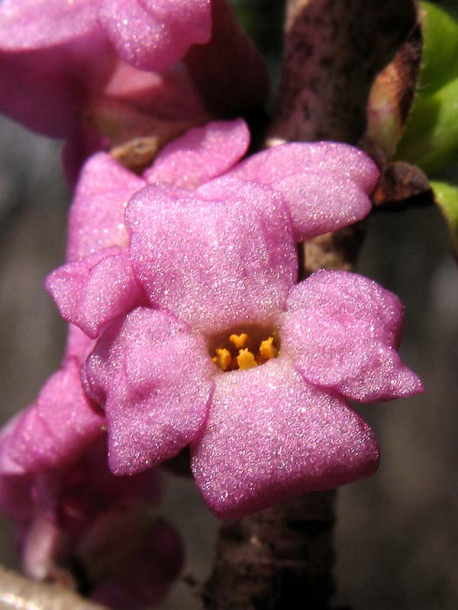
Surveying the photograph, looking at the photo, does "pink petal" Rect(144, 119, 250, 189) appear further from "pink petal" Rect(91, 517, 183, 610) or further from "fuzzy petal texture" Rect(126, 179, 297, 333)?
"pink petal" Rect(91, 517, 183, 610)

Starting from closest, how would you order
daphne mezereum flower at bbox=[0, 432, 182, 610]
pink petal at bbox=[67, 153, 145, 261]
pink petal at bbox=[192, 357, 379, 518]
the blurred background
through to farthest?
pink petal at bbox=[192, 357, 379, 518] → pink petal at bbox=[67, 153, 145, 261] → daphne mezereum flower at bbox=[0, 432, 182, 610] → the blurred background

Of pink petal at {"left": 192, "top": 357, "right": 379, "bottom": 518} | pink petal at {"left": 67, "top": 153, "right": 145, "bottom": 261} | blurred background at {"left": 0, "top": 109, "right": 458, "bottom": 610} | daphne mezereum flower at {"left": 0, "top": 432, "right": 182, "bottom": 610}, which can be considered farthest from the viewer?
blurred background at {"left": 0, "top": 109, "right": 458, "bottom": 610}

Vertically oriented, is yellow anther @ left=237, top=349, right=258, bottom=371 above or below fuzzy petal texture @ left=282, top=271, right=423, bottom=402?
below

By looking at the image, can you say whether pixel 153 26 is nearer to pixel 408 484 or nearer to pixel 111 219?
pixel 111 219

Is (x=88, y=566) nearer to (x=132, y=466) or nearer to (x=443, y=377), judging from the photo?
(x=132, y=466)

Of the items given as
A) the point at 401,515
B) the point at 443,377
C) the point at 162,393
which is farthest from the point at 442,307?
the point at 162,393

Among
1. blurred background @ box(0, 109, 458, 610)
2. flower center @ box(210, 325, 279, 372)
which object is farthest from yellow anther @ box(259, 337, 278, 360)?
blurred background @ box(0, 109, 458, 610)

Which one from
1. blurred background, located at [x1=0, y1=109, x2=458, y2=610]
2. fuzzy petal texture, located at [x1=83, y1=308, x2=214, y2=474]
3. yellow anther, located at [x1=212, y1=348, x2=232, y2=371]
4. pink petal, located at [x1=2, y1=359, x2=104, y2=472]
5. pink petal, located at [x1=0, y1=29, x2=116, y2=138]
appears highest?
pink petal, located at [x1=0, y1=29, x2=116, y2=138]

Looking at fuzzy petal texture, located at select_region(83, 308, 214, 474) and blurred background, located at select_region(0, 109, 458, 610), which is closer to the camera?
fuzzy petal texture, located at select_region(83, 308, 214, 474)
